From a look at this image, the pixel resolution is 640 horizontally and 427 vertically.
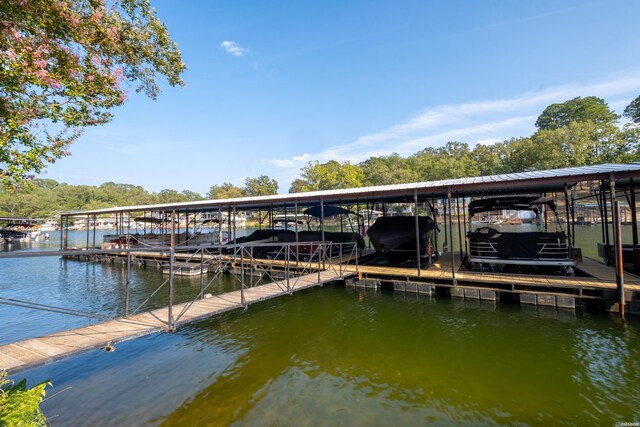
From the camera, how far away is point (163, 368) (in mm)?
6145

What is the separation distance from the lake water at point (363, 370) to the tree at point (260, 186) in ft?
222

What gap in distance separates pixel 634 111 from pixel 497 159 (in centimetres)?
2294

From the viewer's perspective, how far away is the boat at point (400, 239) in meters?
12.4

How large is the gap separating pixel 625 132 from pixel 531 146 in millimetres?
10715

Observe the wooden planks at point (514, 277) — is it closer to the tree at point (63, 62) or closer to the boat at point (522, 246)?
the boat at point (522, 246)

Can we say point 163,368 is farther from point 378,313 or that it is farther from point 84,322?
point 378,313

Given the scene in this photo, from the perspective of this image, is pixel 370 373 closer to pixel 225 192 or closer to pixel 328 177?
pixel 328 177

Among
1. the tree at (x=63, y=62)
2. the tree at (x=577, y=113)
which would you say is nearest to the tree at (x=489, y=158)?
the tree at (x=577, y=113)

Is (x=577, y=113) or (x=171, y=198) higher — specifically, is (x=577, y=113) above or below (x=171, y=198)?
above

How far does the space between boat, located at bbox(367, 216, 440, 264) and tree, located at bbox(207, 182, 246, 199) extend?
69.0 m

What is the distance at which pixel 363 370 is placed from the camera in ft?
19.1

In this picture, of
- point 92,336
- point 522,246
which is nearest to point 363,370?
point 92,336

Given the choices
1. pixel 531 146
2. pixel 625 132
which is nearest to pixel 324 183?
pixel 531 146

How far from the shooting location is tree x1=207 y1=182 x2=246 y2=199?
256 ft
